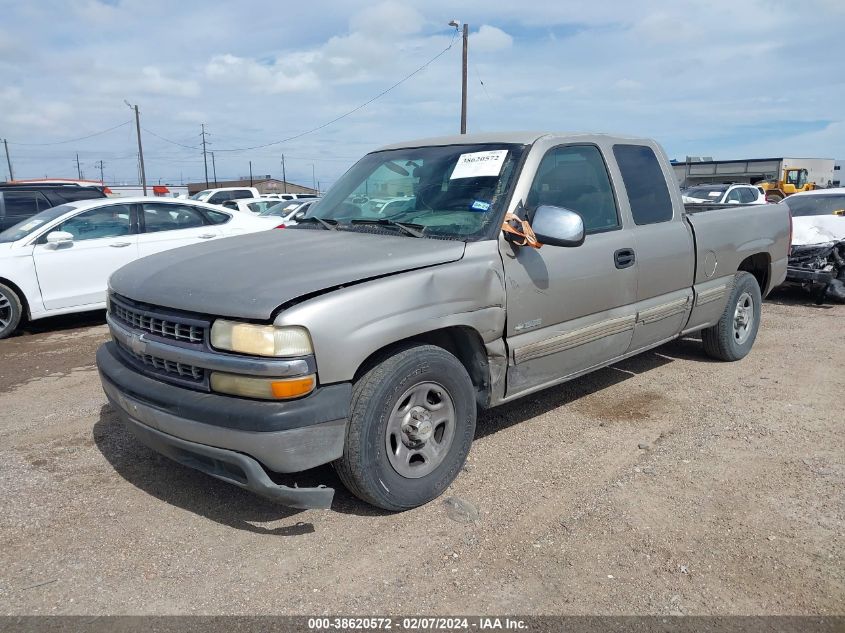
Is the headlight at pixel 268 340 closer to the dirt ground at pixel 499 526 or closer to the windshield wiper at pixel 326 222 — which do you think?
the dirt ground at pixel 499 526

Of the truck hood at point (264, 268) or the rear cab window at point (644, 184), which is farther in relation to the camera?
the rear cab window at point (644, 184)

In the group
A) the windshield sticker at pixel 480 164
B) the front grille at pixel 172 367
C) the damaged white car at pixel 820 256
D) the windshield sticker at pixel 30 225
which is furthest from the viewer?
the damaged white car at pixel 820 256

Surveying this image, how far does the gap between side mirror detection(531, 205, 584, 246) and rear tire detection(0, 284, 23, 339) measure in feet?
21.2

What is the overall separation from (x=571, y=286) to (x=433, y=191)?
1.00 meters

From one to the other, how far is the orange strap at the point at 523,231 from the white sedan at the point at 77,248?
5.34 metres

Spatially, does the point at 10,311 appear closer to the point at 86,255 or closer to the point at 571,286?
the point at 86,255

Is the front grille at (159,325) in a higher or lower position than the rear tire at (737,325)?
higher

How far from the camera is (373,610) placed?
261 cm

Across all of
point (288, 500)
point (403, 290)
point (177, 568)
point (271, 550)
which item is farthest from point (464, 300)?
point (177, 568)

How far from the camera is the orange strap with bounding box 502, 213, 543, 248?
354cm

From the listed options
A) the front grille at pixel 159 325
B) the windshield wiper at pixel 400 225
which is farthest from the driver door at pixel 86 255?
the windshield wiper at pixel 400 225

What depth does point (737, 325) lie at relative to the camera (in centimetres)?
595

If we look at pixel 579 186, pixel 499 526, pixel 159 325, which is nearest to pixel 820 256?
pixel 579 186

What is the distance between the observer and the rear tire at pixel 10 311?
24.3ft
